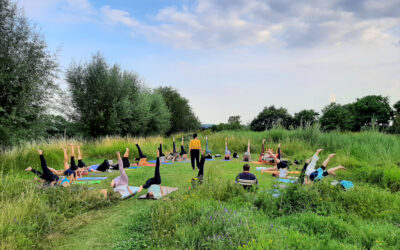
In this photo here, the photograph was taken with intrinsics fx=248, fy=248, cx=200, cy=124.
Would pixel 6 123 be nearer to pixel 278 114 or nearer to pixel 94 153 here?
pixel 94 153

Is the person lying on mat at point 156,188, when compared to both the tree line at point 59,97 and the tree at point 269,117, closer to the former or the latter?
the tree line at point 59,97

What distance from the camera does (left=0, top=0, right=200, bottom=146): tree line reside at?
1552cm

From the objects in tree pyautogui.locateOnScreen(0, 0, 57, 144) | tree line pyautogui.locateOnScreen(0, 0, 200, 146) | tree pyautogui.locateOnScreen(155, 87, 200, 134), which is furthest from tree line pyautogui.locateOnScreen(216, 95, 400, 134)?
tree pyautogui.locateOnScreen(0, 0, 57, 144)

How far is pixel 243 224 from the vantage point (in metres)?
4.35

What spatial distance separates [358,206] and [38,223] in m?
7.03

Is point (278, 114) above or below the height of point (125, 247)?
above

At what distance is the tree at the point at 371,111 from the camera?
46.4m

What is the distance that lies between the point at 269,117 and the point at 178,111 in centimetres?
1916

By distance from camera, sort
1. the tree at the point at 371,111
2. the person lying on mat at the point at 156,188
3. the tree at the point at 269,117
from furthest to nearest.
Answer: the tree at the point at 269,117 → the tree at the point at 371,111 → the person lying on mat at the point at 156,188

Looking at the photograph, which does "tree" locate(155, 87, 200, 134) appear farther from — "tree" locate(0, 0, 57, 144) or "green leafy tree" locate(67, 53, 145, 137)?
"tree" locate(0, 0, 57, 144)

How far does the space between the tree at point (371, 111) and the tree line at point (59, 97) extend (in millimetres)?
38177

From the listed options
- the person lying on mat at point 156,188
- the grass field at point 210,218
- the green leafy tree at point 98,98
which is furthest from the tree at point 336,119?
the person lying on mat at point 156,188

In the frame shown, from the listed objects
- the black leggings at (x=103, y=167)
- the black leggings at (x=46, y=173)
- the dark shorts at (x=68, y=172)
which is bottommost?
the black leggings at (x=103, y=167)

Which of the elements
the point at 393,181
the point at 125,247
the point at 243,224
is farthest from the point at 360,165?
the point at 125,247
